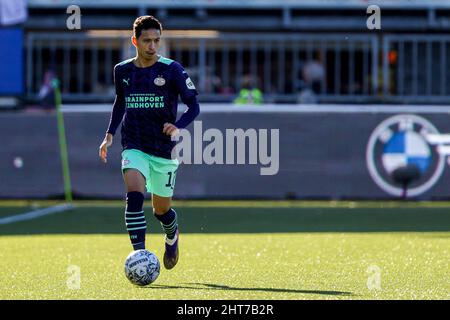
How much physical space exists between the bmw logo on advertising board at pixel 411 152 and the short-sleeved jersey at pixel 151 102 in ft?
31.5

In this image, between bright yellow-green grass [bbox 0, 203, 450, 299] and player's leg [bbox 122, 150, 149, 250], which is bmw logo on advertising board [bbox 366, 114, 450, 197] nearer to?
bright yellow-green grass [bbox 0, 203, 450, 299]

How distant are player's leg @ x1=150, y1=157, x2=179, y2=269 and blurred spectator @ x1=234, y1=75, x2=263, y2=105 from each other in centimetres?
1135

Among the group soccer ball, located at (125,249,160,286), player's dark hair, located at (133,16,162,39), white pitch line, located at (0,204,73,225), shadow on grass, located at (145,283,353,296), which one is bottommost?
white pitch line, located at (0,204,73,225)

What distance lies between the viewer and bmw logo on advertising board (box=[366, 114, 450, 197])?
760 inches

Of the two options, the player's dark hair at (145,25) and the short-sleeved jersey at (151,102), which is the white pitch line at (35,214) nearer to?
the short-sleeved jersey at (151,102)

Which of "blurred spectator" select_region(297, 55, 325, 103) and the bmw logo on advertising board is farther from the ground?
"blurred spectator" select_region(297, 55, 325, 103)

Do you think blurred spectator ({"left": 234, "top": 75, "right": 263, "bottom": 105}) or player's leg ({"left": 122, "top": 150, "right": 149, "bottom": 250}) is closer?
player's leg ({"left": 122, "top": 150, "right": 149, "bottom": 250})

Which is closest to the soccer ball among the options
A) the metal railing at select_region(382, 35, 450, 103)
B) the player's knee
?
the player's knee

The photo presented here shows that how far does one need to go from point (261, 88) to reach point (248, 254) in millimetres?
11380

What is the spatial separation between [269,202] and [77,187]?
3.00 m

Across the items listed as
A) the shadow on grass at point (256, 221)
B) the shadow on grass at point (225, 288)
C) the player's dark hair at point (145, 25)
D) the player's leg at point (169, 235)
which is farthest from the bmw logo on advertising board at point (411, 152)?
the shadow on grass at point (225, 288)

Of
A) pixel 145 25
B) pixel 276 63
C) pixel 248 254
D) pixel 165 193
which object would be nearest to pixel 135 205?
pixel 165 193

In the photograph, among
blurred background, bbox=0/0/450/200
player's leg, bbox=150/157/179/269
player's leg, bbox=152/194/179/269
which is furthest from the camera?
blurred background, bbox=0/0/450/200

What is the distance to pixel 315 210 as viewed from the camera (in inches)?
721
